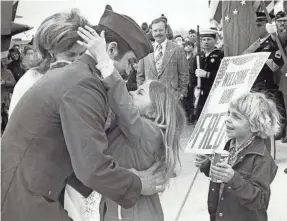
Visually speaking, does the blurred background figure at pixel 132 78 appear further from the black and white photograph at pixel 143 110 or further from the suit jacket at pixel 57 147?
the suit jacket at pixel 57 147

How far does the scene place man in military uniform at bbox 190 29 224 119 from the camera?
1.10 m

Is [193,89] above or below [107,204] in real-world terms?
above

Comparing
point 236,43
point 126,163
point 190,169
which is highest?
point 236,43

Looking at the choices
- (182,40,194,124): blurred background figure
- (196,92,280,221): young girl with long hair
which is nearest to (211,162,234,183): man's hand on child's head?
(196,92,280,221): young girl with long hair

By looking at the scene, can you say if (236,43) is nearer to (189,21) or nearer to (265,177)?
(189,21)

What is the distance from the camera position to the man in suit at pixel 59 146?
2.35 feet

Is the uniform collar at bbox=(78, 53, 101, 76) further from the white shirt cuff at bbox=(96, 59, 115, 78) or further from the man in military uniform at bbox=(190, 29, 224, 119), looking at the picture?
the man in military uniform at bbox=(190, 29, 224, 119)

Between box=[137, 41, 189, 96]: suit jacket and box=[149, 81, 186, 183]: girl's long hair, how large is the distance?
55mm

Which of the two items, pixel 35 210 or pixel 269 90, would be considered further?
pixel 269 90

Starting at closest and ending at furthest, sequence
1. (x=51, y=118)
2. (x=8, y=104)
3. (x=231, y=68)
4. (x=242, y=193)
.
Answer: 1. (x=51, y=118)
2. (x=8, y=104)
3. (x=242, y=193)
4. (x=231, y=68)

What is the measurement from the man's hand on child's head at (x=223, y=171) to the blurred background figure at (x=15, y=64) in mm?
396

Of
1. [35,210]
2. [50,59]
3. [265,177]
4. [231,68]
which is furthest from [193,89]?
[35,210]

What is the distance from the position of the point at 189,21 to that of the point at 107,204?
1.34 ft

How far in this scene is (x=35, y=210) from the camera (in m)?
0.77
